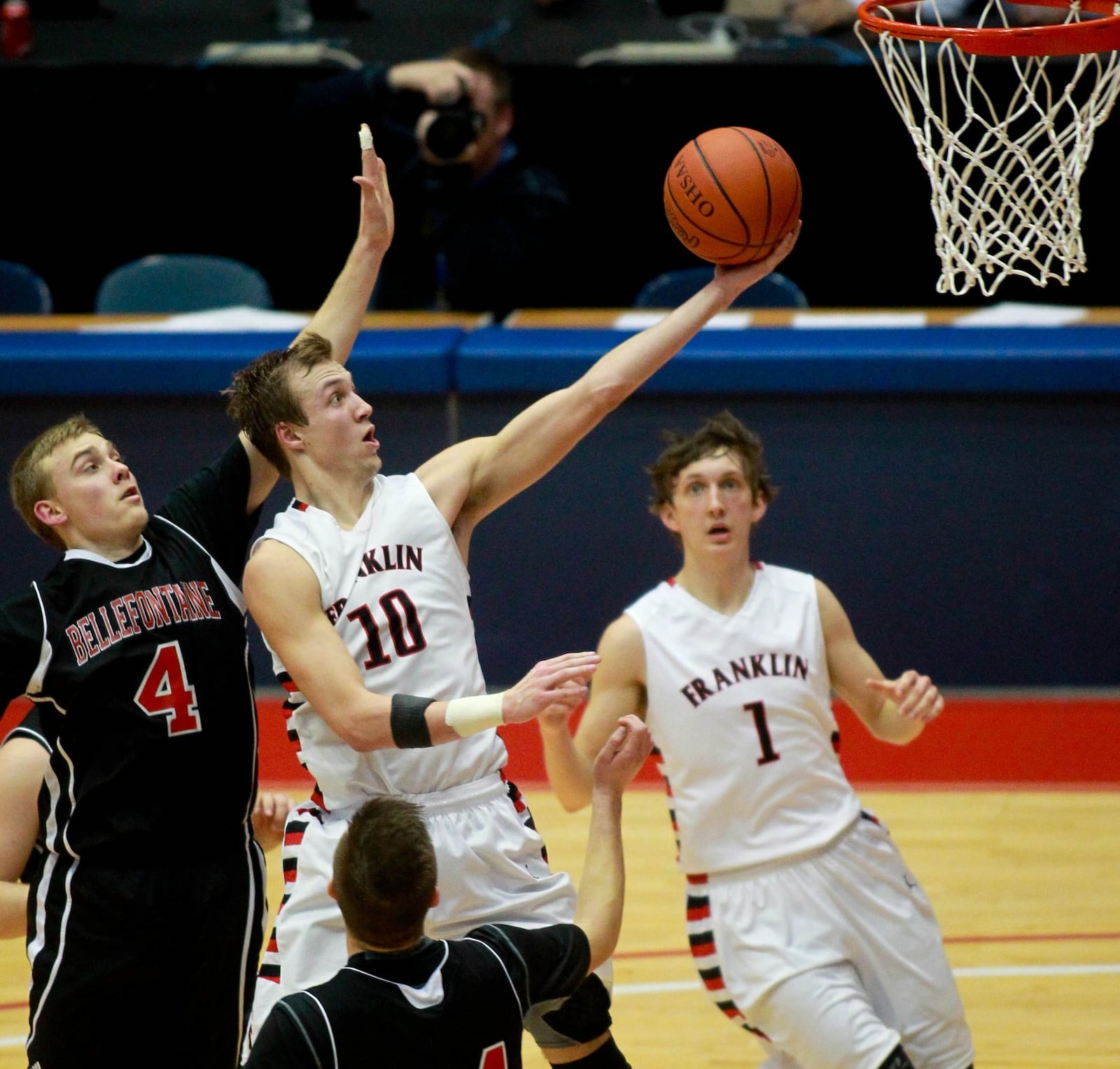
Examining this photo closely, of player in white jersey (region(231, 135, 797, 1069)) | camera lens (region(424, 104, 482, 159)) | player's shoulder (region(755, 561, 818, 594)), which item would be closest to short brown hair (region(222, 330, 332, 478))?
player in white jersey (region(231, 135, 797, 1069))

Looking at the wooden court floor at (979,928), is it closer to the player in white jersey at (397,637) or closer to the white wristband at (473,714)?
the player in white jersey at (397,637)

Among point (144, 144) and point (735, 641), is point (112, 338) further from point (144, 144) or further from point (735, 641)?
point (735, 641)

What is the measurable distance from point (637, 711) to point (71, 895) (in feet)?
5.05

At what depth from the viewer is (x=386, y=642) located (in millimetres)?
3684

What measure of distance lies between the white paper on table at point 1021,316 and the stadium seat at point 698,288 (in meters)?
0.96

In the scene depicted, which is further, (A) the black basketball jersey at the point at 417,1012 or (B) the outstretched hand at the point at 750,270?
(B) the outstretched hand at the point at 750,270

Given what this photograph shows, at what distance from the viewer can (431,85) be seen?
8.02m

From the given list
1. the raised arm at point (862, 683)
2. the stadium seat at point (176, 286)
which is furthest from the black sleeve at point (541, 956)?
the stadium seat at point (176, 286)

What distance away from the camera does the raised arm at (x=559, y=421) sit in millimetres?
3865

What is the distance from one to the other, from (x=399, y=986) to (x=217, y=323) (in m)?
5.24

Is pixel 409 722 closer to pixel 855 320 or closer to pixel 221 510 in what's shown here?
pixel 221 510

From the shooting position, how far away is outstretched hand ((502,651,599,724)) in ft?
10.6

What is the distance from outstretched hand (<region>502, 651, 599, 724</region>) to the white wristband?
0.17ft

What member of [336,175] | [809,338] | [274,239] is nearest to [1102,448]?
[809,338]
